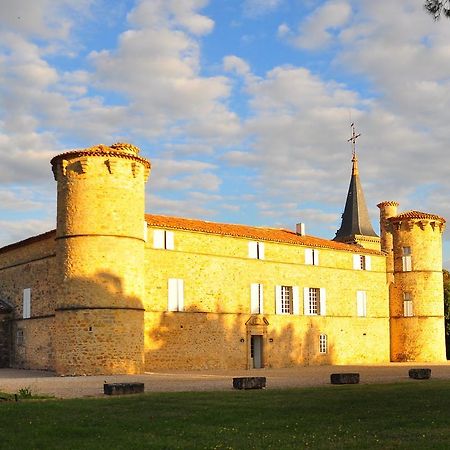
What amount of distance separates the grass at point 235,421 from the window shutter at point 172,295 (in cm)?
1371

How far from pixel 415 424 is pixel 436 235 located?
3189 centimetres

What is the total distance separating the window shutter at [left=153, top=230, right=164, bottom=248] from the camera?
30.9 meters

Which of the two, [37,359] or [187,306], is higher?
[187,306]

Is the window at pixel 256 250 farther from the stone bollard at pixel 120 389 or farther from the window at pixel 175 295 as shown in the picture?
the stone bollard at pixel 120 389

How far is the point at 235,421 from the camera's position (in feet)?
40.4

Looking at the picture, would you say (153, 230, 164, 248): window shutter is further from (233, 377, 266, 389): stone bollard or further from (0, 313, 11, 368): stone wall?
(233, 377, 266, 389): stone bollard

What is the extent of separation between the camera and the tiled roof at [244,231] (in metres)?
32.0

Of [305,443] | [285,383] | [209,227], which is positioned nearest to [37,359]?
[209,227]

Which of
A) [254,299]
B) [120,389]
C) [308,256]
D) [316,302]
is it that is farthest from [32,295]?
[120,389]

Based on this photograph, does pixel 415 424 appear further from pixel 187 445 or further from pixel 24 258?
pixel 24 258

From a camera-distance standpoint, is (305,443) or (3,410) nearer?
(305,443)

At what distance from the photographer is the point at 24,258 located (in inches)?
1308

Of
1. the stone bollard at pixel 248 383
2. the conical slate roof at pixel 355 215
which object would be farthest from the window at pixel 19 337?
the conical slate roof at pixel 355 215

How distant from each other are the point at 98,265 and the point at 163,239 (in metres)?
5.03
